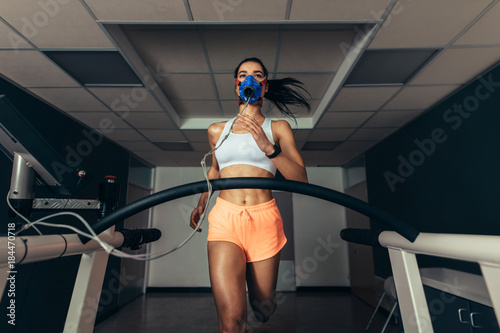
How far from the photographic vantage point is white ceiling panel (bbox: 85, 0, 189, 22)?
1850 mm

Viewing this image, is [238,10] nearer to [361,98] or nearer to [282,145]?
[282,145]

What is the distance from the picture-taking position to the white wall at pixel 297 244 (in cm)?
605

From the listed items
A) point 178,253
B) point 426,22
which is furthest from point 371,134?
point 178,253

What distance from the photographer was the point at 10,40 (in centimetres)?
217

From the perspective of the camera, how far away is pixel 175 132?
431 cm

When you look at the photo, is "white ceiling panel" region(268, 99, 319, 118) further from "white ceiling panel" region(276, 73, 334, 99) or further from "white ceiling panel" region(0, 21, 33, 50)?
"white ceiling panel" region(0, 21, 33, 50)

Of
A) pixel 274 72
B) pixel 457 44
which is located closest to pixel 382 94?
pixel 457 44

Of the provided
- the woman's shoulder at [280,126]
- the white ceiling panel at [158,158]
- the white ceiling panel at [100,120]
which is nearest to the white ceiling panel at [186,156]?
the white ceiling panel at [158,158]

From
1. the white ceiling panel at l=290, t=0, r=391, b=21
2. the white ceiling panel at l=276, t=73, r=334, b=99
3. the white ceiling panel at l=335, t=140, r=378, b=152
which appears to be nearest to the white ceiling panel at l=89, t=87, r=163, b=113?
the white ceiling panel at l=276, t=73, r=334, b=99

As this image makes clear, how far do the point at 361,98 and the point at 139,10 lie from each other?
232cm

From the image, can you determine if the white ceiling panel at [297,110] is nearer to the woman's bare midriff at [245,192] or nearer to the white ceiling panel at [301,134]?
the white ceiling panel at [301,134]

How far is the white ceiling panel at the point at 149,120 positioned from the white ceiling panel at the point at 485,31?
9.88 feet

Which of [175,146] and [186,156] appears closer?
[175,146]

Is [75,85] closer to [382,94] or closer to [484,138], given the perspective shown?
[382,94]
